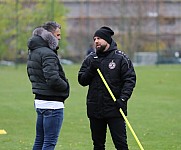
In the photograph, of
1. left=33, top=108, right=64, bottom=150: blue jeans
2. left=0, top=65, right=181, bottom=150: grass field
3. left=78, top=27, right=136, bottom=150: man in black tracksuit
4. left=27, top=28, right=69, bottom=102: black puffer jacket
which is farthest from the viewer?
left=0, top=65, right=181, bottom=150: grass field

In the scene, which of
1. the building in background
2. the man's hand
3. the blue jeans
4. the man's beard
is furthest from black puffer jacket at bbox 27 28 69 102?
the building in background

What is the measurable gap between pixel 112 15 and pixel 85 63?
173 ft

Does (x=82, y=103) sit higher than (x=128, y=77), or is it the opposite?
(x=128, y=77)

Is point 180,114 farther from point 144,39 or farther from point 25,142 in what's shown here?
point 144,39

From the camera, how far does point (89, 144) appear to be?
1098 cm

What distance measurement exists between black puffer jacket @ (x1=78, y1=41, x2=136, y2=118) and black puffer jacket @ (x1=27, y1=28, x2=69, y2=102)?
477 mm

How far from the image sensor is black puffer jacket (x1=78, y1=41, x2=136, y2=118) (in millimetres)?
7965

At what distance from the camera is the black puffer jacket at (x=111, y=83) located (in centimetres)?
796

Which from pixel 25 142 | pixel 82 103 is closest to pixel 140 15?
pixel 82 103

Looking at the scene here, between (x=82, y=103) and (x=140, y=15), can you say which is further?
(x=140, y=15)

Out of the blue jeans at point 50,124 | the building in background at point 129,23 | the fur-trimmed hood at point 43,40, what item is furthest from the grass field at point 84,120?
the building in background at point 129,23

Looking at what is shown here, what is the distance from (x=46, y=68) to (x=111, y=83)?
926 millimetres

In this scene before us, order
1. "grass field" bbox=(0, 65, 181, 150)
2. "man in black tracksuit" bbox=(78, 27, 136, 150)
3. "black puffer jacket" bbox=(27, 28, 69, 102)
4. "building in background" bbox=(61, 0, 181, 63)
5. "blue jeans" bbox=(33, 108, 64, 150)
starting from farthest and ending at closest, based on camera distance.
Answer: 1. "building in background" bbox=(61, 0, 181, 63)
2. "grass field" bbox=(0, 65, 181, 150)
3. "man in black tracksuit" bbox=(78, 27, 136, 150)
4. "blue jeans" bbox=(33, 108, 64, 150)
5. "black puffer jacket" bbox=(27, 28, 69, 102)

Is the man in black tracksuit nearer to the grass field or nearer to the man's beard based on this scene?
the man's beard
